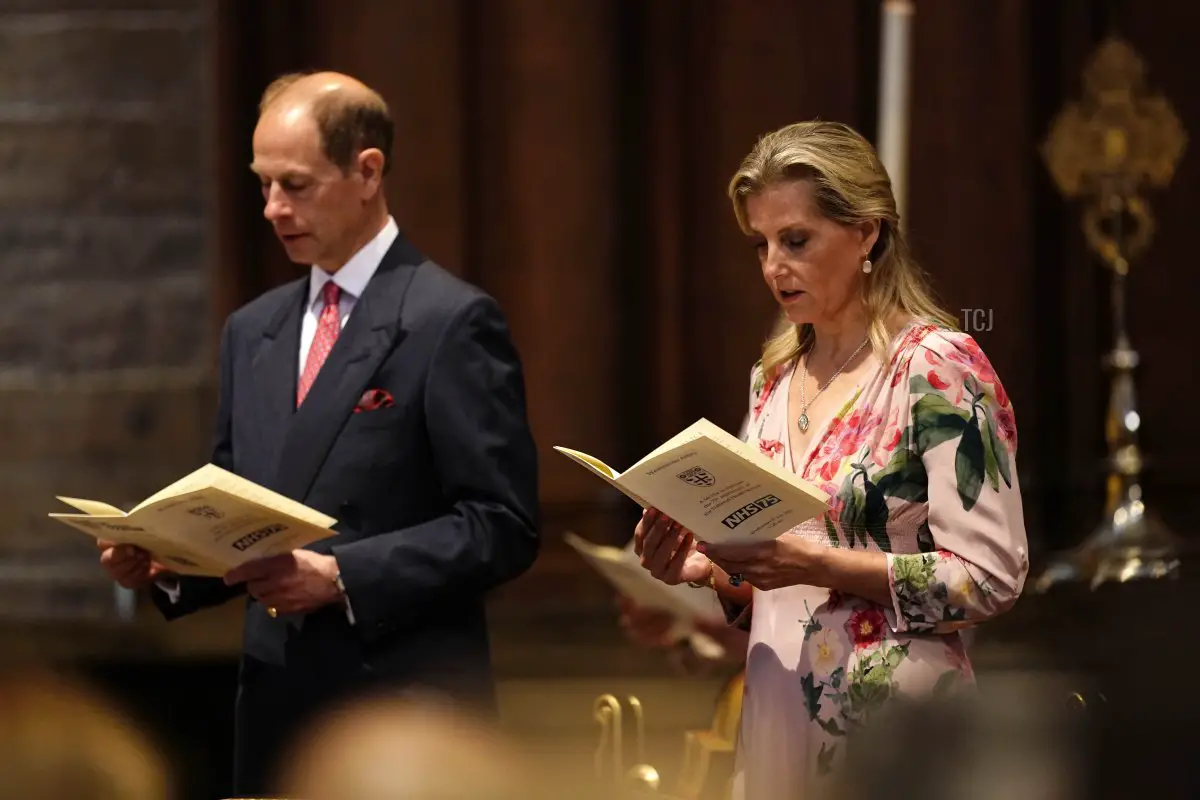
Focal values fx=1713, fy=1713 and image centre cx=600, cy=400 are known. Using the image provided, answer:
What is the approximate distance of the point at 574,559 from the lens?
4.80 meters

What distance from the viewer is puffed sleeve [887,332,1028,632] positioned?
76.7 inches

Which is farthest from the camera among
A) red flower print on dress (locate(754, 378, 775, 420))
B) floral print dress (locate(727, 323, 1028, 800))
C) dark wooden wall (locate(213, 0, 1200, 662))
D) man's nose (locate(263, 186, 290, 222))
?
dark wooden wall (locate(213, 0, 1200, 662))

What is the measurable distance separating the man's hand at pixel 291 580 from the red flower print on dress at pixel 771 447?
76 centimetres

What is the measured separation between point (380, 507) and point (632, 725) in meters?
1.54

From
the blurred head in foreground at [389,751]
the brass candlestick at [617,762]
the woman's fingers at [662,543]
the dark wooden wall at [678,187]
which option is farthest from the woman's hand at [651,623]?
the dark wooden wall at [678,187]

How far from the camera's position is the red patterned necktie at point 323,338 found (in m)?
2.77

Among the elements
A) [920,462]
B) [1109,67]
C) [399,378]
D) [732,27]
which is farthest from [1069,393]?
[920,462]

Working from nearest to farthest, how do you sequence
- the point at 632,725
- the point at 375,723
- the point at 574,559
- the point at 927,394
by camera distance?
1. the point at 927,394
2. the point at 375,723
3. the point at 632,725
4. the point at 574,559

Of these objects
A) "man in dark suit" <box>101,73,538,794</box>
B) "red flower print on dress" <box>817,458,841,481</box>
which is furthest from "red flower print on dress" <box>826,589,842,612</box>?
"man in dark suit" <box>101,73,538,794</box>

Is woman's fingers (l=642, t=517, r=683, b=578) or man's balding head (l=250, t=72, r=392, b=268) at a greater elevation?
man's balding head (l=250, t=72, r=392, b=268)

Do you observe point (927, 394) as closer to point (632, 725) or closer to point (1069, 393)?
point (632, 725)

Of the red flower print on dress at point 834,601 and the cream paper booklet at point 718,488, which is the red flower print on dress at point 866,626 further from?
the cream paper booklet at point 718,488

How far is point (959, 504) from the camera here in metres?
1.95

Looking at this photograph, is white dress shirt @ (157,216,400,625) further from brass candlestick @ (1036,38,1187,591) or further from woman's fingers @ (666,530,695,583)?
brass candlestick @ (1036,38,1187,591)
